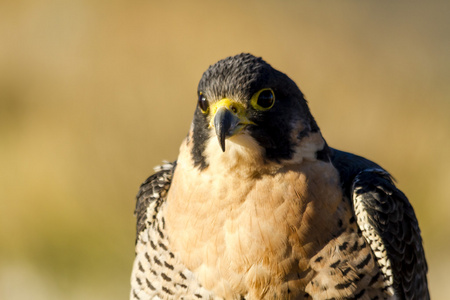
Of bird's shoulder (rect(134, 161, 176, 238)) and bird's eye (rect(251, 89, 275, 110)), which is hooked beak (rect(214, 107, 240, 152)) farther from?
bird's shoulder (rect(134, 161, 176, 238))

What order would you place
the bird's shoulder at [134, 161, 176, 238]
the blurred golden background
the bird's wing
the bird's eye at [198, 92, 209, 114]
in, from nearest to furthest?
the bird's eye at [198, 92, 209, 114]
the bird's wing
the bird's shoulder at [134, 161, 176, 238]
the blurred golden background

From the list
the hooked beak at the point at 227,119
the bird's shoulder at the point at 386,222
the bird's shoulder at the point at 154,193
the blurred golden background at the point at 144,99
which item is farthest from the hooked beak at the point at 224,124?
the blurred golden background at the point at 144,99

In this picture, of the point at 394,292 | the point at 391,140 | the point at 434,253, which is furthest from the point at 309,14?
the point at 394,292

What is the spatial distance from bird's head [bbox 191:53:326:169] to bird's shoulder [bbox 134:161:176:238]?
0.77m

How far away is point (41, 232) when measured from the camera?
30.7ft

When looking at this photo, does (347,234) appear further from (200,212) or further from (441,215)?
(441,215)

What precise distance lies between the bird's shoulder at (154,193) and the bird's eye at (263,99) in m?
1.08

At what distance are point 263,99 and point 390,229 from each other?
1.16m

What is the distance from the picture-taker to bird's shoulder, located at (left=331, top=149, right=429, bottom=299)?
3869mm

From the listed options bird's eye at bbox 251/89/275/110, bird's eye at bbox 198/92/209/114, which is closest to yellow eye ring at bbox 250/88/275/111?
bird's eye at bbox 251/89/275/110

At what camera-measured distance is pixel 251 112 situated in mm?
3623

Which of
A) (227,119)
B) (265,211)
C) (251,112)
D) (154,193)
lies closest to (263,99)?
(251,112)

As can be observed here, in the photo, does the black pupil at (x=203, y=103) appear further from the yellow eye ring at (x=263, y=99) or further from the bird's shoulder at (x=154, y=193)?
the bird's shoulder at (x=154, y=193)

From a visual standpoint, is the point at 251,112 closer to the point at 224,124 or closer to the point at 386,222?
the point at 224,124
